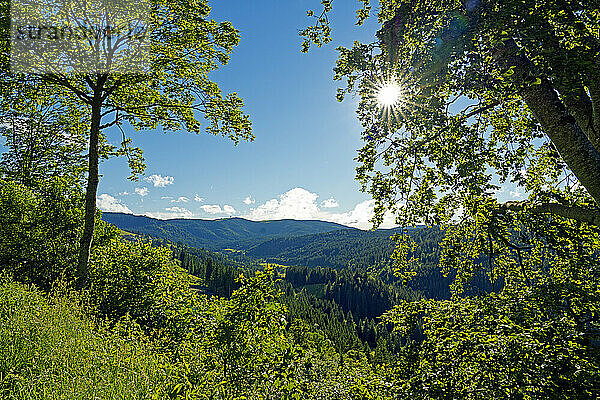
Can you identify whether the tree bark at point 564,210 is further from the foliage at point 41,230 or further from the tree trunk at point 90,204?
the foliage at point 41,230

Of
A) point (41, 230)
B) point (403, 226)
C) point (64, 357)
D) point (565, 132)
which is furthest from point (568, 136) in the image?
point (41, 230)

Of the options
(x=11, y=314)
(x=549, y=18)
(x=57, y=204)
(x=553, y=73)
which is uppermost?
(x=549, y=18)

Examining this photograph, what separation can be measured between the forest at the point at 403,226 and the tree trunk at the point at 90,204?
0.20ft

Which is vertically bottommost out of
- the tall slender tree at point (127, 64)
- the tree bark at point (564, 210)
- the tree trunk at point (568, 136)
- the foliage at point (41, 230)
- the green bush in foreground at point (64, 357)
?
the green bush in foreground at point (64, 357)

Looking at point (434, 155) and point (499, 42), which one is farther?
point (434, 155)

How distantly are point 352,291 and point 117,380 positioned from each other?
205m

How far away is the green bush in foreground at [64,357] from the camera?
4762 millimetres

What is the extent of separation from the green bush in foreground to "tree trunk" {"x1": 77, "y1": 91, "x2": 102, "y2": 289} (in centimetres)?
174

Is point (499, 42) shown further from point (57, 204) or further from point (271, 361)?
point (57, 204)

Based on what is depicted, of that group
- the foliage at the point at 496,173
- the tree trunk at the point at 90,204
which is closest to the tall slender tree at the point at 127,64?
the tree trunk at the point at 90,204

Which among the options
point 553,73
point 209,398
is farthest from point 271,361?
point 553,73

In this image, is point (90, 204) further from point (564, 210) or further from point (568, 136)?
point (564, 210)

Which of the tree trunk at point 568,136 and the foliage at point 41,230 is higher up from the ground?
the tree trunk at point 568,136

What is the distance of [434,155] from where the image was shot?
7.50 metres
